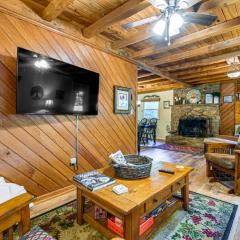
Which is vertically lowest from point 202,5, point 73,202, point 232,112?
point 73,202

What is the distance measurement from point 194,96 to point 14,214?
702 cm

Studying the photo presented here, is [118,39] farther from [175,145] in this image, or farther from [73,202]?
[175,145]

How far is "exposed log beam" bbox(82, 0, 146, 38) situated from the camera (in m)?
1.92

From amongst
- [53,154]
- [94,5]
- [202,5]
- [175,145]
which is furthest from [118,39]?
[175,145]

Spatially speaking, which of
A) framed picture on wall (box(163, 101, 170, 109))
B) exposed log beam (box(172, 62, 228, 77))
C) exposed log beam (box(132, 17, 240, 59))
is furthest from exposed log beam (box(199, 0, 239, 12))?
framed picture on wall (box(163, 101, 170, 109))

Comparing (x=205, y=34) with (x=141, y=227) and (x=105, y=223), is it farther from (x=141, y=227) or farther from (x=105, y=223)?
(x=105, y=223)

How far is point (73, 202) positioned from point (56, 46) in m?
2.10

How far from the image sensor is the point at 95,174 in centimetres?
181

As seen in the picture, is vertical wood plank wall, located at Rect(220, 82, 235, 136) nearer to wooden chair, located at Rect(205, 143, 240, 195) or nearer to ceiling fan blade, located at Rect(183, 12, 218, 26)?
wooden chair, located at Rect(205, 143, 240, 195)

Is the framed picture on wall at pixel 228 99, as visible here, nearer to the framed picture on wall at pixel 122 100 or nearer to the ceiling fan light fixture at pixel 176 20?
the framed picture on wall at pixel 122 100

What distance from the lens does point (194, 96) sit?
6961mm

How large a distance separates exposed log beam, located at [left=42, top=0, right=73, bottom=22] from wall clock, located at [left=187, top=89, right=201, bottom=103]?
6.14 metres

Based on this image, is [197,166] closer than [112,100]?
No

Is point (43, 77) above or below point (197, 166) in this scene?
above
